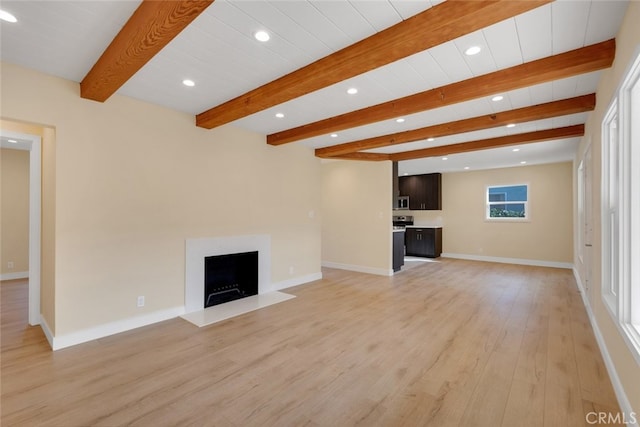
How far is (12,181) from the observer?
550 centimetres

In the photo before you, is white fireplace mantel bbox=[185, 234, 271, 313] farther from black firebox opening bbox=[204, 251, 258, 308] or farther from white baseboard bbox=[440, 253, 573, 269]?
white baseboard bbox=[440, 253, 573, 269]

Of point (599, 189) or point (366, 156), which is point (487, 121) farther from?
point (366, 156)

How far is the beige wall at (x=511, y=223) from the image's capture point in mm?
6797

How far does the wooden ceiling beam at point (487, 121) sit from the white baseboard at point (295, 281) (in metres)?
2.50

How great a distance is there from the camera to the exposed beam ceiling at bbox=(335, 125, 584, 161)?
4160mm

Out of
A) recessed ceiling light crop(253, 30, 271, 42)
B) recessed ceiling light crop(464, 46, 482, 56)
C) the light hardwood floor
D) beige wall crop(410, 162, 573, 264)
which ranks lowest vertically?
the light hardwood floor

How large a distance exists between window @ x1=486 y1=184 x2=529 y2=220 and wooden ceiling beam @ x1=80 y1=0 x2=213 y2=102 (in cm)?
825

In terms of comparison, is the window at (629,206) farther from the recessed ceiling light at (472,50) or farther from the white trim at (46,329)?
the white trim at (46,329)

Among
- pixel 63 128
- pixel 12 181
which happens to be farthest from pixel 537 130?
pixel 12 181

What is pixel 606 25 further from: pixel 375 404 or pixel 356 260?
pixel 356 260

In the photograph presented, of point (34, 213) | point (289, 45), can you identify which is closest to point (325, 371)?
point (289, 45)

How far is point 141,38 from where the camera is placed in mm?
1827

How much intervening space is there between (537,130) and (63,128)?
6037 millimetres

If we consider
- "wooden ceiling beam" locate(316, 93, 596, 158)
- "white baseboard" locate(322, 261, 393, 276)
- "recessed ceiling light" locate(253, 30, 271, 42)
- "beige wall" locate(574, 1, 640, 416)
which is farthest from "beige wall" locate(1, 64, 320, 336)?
"beige wall" locate(574, 1, 640, 416)
